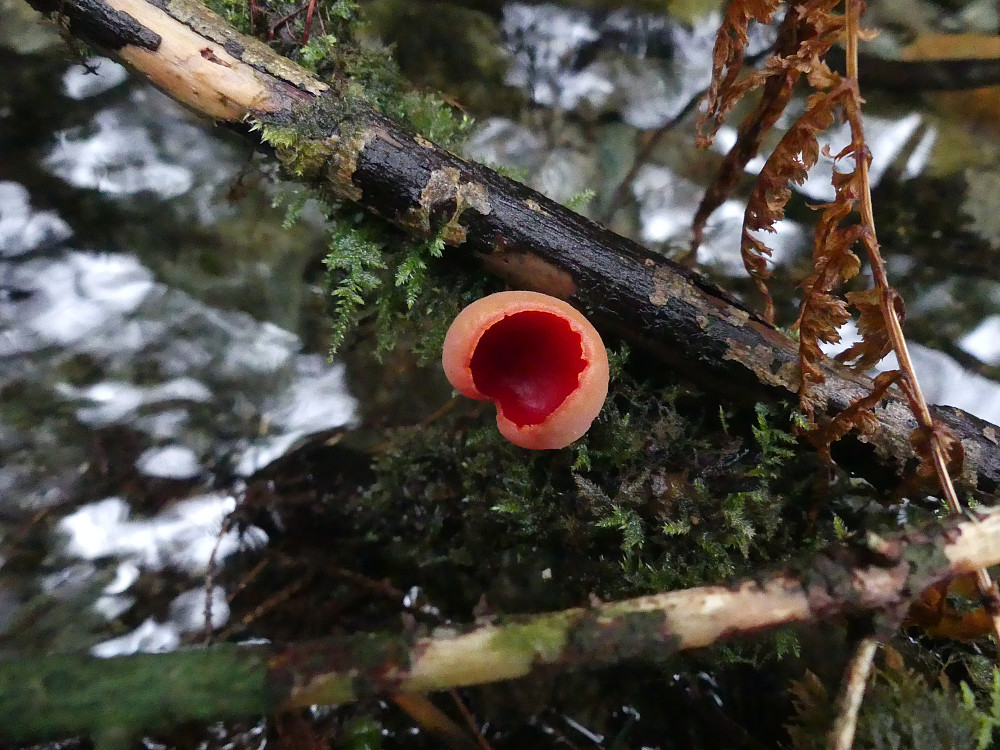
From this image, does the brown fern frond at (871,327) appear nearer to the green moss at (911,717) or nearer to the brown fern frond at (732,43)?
the brown fern frond at (732,43)

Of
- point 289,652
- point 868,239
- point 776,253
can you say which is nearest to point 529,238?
point 868,239

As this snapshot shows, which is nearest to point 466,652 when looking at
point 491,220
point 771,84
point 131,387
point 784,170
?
point 491,220

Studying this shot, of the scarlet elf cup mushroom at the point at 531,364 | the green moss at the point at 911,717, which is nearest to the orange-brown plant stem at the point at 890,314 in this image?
the green moss at the point at 911,717

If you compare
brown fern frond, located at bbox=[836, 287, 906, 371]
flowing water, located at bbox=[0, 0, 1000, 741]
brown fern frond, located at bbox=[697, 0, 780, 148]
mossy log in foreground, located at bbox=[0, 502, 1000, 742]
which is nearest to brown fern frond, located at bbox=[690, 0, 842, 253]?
brown fern frond, located at bbox=[697, 0, 780, 148]

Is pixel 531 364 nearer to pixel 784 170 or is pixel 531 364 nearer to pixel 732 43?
pixel 784 170

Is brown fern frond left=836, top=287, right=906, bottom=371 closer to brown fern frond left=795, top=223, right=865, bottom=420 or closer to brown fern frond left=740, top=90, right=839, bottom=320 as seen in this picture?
brown fern frond left=795, top=223, right=865, bottom=420
